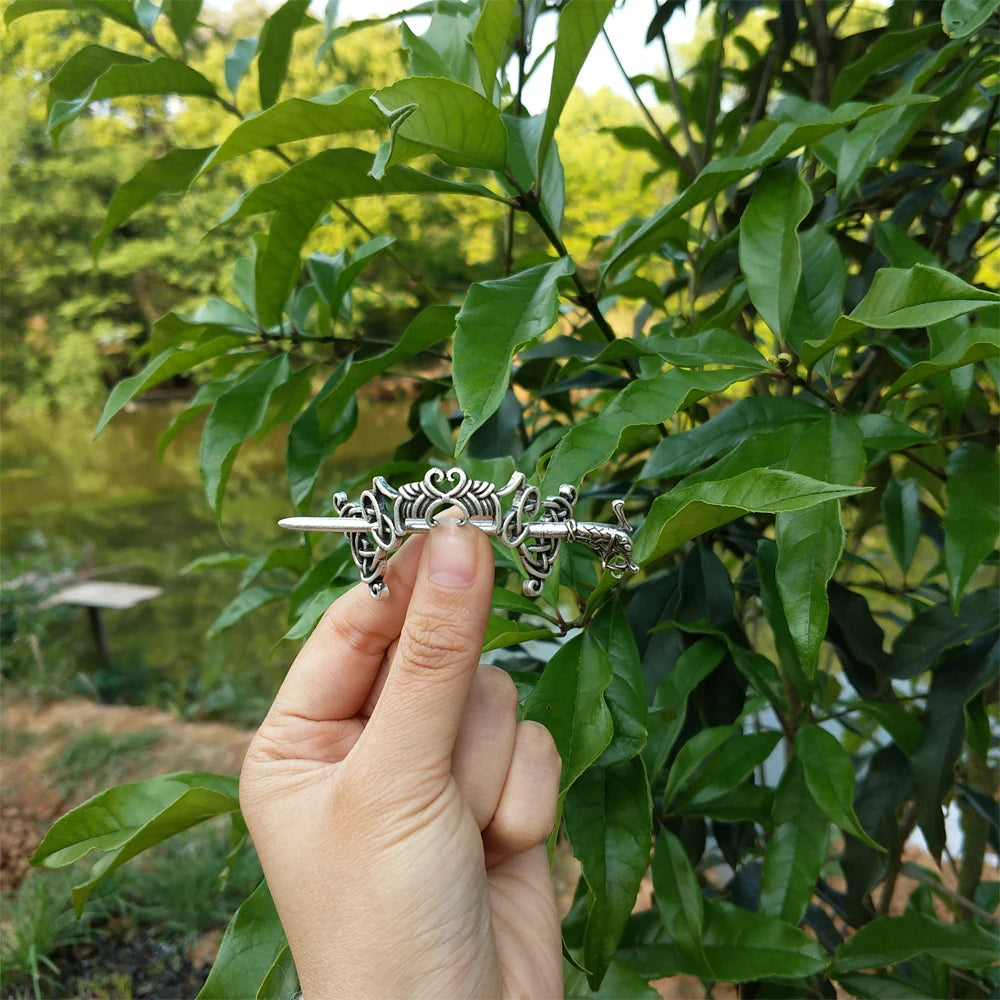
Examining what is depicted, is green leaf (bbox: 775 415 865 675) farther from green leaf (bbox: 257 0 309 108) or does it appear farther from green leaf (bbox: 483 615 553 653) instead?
green leaf (bbox: 257 0 309 108)

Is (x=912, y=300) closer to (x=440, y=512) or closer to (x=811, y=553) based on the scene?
(x=811, y=553)

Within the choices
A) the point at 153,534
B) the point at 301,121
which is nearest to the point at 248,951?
the point at 301,121

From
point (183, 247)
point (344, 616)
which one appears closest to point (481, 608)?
point (344, 616)

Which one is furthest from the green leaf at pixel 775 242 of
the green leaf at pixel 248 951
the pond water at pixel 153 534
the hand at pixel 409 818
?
the pond water at pixel 153 534

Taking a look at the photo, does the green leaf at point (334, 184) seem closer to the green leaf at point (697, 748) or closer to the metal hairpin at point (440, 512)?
the metal hairpin at point (440, 512)

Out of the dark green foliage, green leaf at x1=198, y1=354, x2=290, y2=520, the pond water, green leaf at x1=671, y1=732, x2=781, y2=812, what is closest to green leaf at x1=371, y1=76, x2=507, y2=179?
the dark green foliage
